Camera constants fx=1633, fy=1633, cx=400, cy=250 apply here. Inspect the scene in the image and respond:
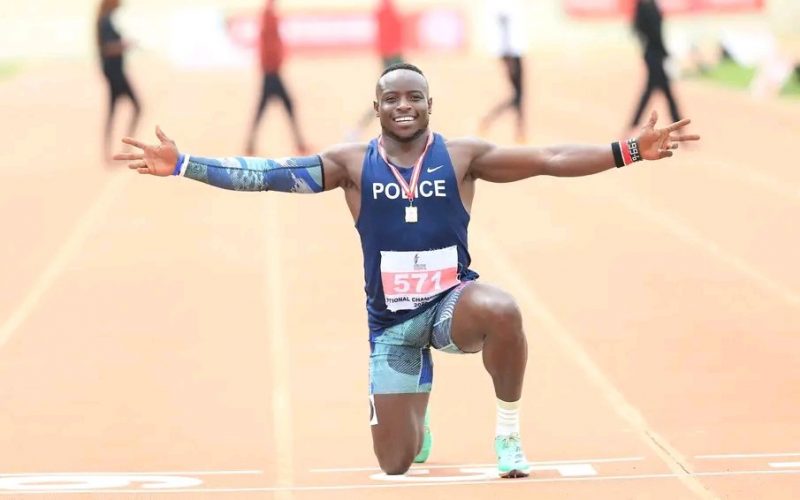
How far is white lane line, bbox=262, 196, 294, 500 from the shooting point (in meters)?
7.00

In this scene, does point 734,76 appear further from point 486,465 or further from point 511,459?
point 511,459

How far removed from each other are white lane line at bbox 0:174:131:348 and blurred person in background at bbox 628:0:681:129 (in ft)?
19.3

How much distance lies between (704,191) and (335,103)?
989cm

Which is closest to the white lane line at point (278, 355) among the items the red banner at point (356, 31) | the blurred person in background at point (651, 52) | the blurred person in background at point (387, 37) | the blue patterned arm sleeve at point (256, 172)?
the blue patterned arm sleeve at point (256, 172)

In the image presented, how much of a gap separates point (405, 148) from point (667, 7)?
91.6 ft

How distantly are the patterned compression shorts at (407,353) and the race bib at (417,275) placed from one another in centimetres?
6

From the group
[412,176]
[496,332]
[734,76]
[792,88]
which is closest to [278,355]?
[412,176]

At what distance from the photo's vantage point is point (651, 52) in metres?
18.5

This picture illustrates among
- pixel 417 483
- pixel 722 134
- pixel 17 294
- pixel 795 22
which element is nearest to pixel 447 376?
pixel 417 483

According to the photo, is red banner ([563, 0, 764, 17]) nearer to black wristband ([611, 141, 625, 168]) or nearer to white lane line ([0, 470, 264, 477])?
black wristband ([611, 141, 625, 168])

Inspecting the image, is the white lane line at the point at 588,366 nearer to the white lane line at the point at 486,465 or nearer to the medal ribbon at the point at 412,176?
the white lane line at the point at 486,465

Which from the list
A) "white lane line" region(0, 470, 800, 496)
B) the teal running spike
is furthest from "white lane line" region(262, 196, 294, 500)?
the teal running spike

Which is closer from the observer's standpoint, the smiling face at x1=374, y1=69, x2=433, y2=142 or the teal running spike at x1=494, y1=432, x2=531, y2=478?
the teal running spike at x1=494, y1=432, x2=531, y2=478

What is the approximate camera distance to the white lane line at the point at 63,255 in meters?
10.8
